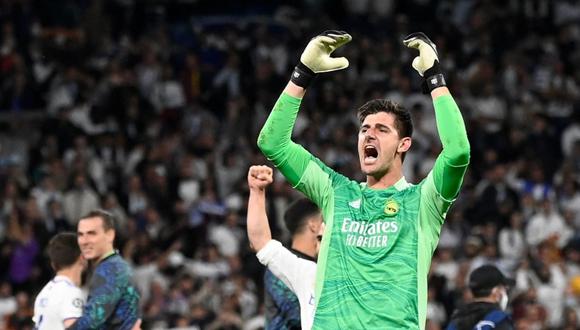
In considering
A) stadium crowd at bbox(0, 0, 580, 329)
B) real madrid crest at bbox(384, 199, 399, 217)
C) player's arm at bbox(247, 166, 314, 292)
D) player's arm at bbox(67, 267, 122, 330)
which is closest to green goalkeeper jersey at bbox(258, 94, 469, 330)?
real madrid crest at bbox(384, 199, 399, 217)

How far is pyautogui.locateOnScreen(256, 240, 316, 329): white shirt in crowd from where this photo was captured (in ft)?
23.9

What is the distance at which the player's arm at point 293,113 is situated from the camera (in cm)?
640

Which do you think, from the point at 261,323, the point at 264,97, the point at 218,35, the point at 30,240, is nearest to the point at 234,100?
the point at 264,97

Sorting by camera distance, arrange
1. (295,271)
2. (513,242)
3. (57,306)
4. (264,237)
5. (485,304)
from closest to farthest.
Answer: (264,237) → (295,271) → (57,306) → (485,304) → (513,242)

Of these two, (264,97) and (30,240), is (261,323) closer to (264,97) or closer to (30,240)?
(30,240)

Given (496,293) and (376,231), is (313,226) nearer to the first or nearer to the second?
(496,293)

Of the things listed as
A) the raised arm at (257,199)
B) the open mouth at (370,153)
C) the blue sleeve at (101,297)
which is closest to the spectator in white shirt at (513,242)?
the blue sleeve at (101,297)

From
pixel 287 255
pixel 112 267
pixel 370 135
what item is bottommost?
pixel 112 267

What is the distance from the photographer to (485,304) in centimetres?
883

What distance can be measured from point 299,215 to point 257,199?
1925 mm

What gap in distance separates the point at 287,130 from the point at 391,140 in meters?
0.50

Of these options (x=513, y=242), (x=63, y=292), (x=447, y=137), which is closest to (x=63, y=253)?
(x=63, y=292)

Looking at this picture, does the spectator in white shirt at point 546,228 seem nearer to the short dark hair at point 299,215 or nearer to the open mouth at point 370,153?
the short dark hair at point 299,215

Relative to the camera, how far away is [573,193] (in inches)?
704
